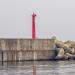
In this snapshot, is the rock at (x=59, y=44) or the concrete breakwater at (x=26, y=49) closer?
the concrete breakwater at (x=26, y=49)

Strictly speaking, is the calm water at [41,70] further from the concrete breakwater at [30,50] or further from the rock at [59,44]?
the rock at [59,44]

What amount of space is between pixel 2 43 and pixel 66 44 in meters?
8.57

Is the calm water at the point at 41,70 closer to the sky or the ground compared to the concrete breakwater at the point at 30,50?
closer to the ground

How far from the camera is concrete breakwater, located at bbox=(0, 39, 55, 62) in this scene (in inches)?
1789

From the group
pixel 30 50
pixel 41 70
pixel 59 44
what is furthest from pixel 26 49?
pixel 41 70

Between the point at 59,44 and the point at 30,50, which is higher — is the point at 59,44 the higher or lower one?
the higher one

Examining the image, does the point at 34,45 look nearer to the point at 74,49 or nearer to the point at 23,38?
the point at 23,38

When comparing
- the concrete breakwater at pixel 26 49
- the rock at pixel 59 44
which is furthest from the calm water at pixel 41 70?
the rock at pixel 59 44

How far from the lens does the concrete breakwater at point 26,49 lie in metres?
45.4

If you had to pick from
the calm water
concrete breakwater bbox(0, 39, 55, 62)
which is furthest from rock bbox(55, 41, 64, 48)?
the calm water

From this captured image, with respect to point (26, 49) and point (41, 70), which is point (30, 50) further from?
point (41, 70)

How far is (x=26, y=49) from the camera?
1826 inches

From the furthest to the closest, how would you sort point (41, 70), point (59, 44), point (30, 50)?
1. point (59, 44)
2. point (30, 50)
3. point (41, 70)

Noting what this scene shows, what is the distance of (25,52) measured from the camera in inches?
1821
